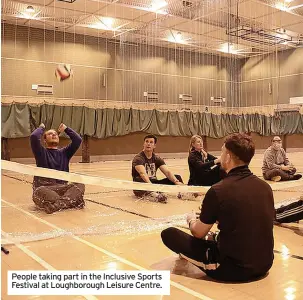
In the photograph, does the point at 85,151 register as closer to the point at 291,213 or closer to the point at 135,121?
the point at 135,121

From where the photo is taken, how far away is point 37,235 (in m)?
3.98

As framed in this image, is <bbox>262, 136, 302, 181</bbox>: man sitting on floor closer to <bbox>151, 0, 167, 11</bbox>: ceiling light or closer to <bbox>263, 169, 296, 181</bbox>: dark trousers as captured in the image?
<bbox>263, 169, 296, 181</bbox>: dark trousers

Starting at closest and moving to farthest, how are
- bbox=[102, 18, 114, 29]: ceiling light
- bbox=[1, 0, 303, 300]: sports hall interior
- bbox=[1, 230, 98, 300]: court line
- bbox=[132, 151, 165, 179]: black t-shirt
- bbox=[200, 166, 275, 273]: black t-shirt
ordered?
bbox=[200, 166, 275, 273]: black t-shirt < bbox=[1, 230, 98, 300]: court line < bbox=[132, 151, 165, 179]: black t-shirt < bbox=[1, 0, 303, 300]: sports hall interior < bbox=[102, 18, 114, 29]: ceiling light

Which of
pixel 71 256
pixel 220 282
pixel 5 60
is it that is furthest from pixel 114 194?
pixel 5 60

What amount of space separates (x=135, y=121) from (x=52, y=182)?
11.0 m

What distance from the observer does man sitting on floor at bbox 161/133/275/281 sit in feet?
8.56

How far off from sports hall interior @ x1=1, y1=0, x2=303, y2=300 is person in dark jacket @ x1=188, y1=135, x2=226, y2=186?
45 cm

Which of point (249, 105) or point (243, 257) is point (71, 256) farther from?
point (249, 105)

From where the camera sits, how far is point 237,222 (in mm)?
2605

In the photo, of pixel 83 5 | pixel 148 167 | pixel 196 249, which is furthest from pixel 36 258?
pixel 83 5

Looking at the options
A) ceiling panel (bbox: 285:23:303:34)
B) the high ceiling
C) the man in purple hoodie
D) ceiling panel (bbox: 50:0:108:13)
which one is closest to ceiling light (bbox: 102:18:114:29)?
the high ceiling

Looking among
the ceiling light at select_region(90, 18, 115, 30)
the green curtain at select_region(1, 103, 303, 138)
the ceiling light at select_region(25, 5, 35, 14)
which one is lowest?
the green curtain at select_region(1, 103, 303, 138)

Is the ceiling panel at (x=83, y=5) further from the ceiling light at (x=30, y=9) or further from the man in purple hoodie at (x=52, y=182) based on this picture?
the man in purple hoodie at (x=52, y=182)

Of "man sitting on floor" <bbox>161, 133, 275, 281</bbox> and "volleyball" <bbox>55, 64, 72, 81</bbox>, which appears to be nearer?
"man sitting on floor" <bbox>161, 133, 275, 281</bbox>
